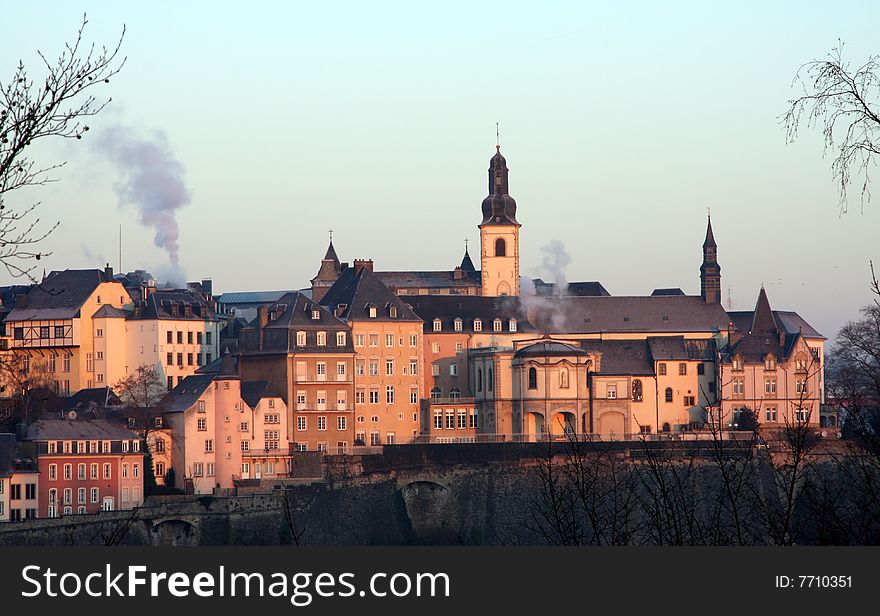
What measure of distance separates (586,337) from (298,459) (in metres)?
34.3

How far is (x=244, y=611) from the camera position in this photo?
20.3 m

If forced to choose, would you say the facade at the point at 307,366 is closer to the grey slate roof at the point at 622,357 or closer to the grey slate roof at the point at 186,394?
the grey slate roof at the point at 186,394

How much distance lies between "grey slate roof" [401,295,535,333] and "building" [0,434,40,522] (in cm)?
3822

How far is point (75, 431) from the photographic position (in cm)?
9562

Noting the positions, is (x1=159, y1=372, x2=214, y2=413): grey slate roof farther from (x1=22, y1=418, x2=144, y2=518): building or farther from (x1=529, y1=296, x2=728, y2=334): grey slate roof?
(x1=529, y1=296, x2=728, y2=334): grey slate roof

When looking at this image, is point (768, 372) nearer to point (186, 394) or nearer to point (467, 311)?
point (467, 311)

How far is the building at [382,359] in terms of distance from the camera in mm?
115438

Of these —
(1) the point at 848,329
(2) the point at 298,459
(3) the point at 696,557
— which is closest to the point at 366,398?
(2) the point at 298,459

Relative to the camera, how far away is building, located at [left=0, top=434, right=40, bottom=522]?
90.1m

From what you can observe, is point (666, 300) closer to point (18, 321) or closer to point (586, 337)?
point (586, 337)

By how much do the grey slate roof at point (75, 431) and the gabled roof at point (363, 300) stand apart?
2374 centimetres

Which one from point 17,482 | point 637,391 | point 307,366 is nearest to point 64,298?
point 307,366

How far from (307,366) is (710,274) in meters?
36.3

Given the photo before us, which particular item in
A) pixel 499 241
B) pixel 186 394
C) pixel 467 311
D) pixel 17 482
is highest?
pixel 499 241
